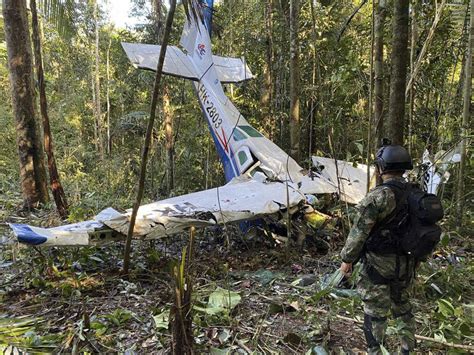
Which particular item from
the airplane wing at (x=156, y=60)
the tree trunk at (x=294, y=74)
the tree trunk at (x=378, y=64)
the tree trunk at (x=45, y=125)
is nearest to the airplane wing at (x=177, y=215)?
the tree trunk at (x=378, y=64)

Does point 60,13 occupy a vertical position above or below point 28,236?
above

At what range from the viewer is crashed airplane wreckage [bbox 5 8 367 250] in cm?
497

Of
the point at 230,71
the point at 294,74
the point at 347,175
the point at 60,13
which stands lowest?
the point at 347,175

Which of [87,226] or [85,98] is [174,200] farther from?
[85,98]

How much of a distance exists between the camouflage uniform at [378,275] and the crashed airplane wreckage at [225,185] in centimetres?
203

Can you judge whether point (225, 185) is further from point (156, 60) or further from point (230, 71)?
point (230, 71)

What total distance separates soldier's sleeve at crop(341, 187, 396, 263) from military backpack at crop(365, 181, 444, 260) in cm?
6

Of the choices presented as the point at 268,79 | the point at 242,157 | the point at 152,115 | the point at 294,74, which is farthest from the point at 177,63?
the point at 152,115

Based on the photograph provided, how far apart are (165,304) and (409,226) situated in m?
2.57

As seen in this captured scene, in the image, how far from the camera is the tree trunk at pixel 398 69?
444cm

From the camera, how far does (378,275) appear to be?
10.1 feet

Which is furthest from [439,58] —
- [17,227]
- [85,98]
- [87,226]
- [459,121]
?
[85,98]

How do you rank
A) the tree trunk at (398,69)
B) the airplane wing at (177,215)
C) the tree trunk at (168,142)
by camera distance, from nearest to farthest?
the tree trunk at (398,69) → the airplane wing at (177,215) → the tree trunk at (168,142)

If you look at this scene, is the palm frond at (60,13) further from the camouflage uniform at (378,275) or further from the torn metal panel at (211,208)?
the camouflage uniform at (378,275)
